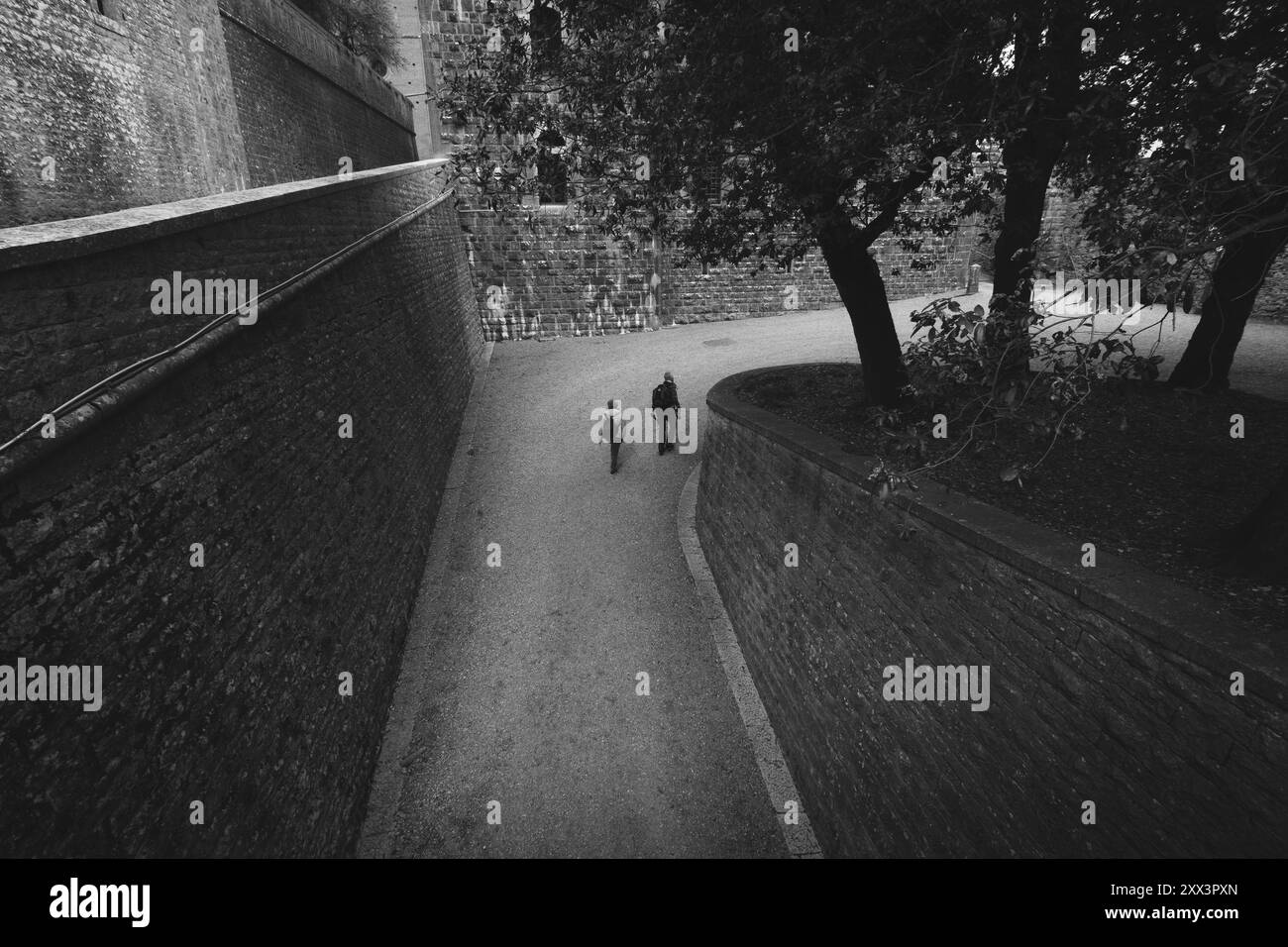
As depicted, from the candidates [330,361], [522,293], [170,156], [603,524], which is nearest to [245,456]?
[330,361]

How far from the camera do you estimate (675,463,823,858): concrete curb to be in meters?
5.86

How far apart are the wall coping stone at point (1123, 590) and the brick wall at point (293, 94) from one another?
39.4 ft

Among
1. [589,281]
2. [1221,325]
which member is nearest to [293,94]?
[589,281]

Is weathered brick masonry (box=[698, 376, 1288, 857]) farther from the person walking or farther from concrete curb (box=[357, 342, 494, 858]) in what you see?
the person walking

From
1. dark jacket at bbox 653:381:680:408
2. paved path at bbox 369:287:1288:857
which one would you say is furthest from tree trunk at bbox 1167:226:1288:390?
dark jacket at bbox 653:381:680:408

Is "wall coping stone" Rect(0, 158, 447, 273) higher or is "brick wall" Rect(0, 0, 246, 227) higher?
"brick wall" Rect(0, 0, 246, 227)

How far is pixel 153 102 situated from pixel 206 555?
8.59 metres

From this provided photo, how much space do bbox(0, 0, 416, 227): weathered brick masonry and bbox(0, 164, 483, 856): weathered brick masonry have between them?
301 centimetres

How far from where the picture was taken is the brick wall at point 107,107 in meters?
6.40

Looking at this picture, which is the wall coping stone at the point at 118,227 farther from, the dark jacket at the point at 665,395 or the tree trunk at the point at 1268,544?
the dark jacket at the point at 665,395

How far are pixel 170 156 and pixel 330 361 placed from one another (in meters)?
5.63

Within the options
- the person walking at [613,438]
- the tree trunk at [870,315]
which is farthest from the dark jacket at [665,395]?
the tree trunk at [870,315]
